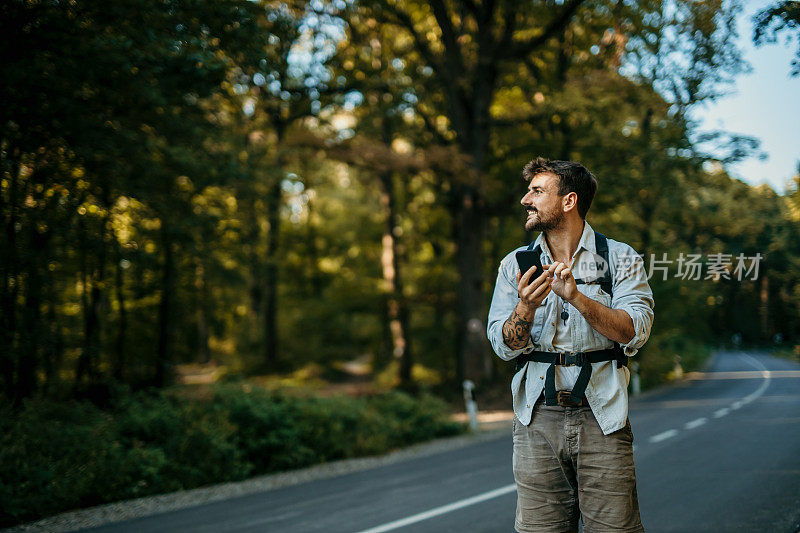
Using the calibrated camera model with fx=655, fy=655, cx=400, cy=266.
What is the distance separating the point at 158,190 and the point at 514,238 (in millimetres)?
17687

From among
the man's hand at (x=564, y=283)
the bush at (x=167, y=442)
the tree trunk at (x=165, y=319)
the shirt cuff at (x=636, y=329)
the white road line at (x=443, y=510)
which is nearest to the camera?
Result: the man's hand at (x=564, y=283)

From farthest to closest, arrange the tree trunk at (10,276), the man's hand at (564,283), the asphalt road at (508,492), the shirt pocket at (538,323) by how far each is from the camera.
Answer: the tree trunk at (10,276), the asphalt road at (508,492), the shirt pocket at (538,323), the man's hand at (564,283)

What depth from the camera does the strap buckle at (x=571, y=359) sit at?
9.37ft

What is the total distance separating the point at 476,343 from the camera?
20.3 metres

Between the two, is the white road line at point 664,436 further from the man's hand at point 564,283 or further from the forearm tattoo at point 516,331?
the man's hand at point 564,283

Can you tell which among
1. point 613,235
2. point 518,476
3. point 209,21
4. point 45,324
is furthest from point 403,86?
point 518,476

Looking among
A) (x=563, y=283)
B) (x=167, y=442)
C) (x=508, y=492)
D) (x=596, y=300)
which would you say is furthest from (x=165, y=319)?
(x=563, y=283)

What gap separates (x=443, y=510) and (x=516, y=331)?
4.53 m

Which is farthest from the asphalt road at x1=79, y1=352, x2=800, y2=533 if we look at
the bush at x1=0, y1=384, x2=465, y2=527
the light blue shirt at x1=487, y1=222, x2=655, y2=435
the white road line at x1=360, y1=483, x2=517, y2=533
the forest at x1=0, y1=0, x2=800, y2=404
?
the light blue shirt at x1=487, y1=222, x2=655, y2=435

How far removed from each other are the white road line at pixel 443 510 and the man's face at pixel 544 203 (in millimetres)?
4061

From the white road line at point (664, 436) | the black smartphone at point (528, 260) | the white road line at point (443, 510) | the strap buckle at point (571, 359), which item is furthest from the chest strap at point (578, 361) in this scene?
the white road line at point (664, 436)

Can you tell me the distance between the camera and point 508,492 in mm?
7477

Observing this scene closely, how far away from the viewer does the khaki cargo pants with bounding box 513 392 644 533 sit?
275 centimetres

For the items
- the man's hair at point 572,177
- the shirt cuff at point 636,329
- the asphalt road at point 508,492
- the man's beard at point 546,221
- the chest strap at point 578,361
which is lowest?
the asphalt road at point 508,492
